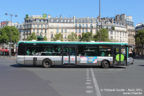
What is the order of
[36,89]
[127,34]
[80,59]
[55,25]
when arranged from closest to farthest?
1. [36,89]
2. [80,59]
3. [55,25]
4. [127,34]

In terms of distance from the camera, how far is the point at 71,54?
2050cm

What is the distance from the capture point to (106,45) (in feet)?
67.7

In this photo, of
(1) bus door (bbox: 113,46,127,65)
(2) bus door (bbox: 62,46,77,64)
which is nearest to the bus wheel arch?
(1) bus door (bbox: 113,46,127,65)

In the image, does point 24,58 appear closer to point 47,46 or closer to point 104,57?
point 47,46

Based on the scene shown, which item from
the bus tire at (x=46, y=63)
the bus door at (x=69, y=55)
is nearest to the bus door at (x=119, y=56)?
the bus door at (x=69, y=55)

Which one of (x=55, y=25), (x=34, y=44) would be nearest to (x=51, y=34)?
(x=55, y=25)

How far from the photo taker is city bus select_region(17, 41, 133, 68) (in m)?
20.4

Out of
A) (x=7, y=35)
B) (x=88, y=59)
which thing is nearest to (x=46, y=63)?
(x=88, y=59)

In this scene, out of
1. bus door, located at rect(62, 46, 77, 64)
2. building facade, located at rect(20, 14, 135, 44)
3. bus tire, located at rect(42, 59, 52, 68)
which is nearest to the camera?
bus door, located at rect(62, 46, 77, 64)

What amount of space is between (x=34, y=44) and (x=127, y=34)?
97.8 metres

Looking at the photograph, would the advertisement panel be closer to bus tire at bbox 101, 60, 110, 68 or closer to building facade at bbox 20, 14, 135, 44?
bus tire at bbox 101, 60, 110, 68

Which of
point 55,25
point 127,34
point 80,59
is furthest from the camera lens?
point 127,34

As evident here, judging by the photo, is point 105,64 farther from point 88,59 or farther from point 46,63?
point 46,63

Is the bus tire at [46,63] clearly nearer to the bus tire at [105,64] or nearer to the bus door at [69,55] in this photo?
the bus door at [69,55]
